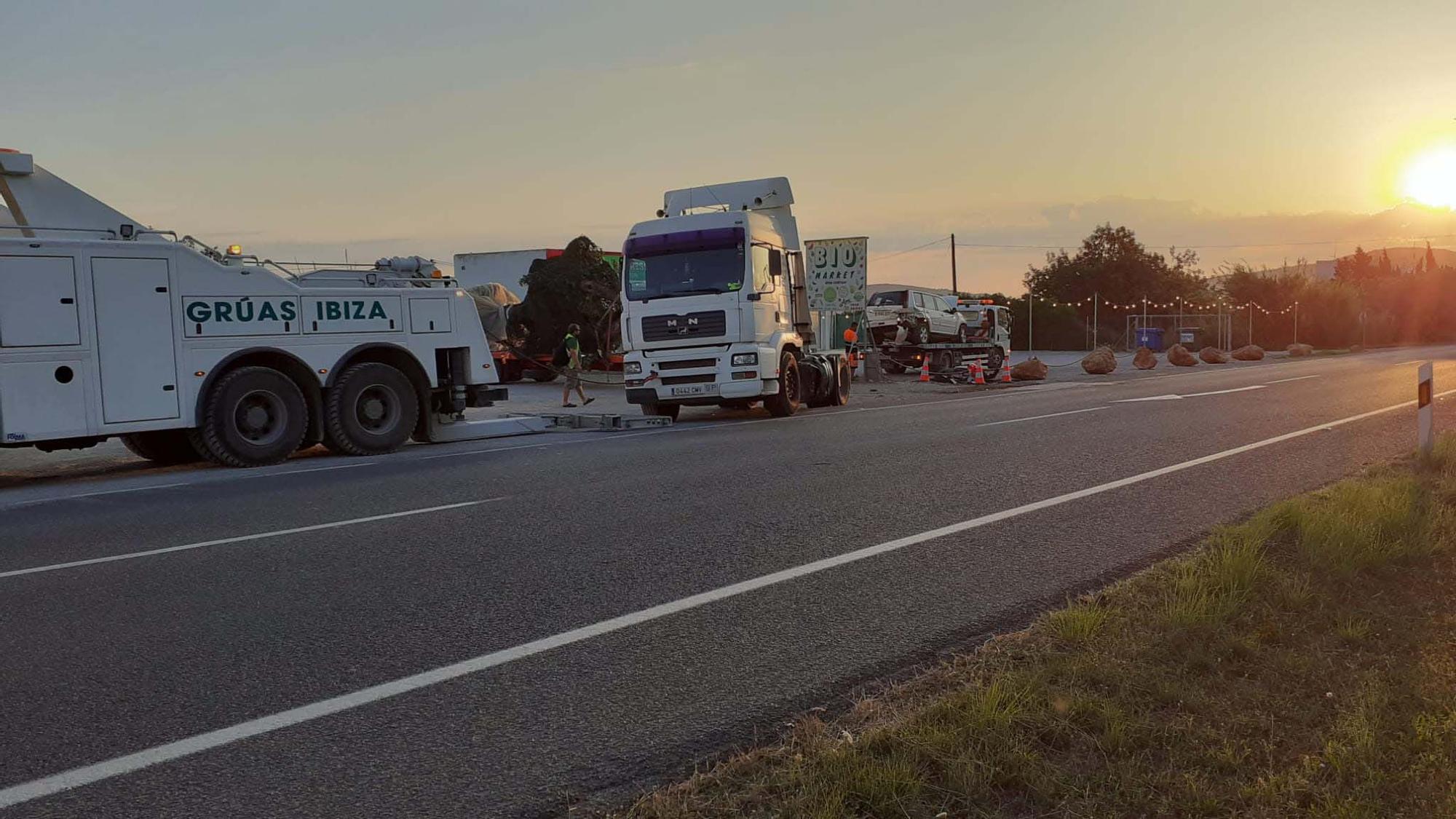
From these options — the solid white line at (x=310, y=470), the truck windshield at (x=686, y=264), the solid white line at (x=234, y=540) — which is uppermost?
the truck windshield at (x=686, y=264)

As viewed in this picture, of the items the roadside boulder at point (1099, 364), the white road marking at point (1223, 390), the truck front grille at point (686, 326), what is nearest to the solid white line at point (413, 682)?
the truck front grille at point (686, 326)

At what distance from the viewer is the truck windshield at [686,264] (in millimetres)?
17094

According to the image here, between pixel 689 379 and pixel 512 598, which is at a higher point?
pixel 689 379

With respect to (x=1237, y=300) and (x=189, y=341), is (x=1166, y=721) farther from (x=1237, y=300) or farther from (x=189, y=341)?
(x=1237, y=300)

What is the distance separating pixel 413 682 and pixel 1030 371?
3087 cm

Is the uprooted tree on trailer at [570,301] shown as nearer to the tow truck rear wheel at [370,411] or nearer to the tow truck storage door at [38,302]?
the tow truck rear wheel at [370,411]

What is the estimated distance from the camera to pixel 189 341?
12633 mm

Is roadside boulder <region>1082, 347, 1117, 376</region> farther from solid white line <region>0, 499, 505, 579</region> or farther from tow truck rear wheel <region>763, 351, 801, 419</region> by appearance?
solid white line <region>0, 499, 505, 579</region>

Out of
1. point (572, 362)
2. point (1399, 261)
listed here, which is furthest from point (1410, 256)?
point (572, 362)

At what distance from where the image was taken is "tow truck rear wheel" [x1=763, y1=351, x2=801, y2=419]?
731 inches

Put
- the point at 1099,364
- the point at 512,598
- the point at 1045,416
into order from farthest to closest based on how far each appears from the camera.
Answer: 1. the point at 1099,364
2. the point at 1045,416
3. the point at 512,598

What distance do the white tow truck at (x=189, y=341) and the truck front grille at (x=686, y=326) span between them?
11.1 feet

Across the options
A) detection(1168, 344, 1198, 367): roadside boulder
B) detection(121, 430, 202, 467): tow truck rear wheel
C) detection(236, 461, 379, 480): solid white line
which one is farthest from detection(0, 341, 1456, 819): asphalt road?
detection(1168, 344, 1198, 367): roadside boulder

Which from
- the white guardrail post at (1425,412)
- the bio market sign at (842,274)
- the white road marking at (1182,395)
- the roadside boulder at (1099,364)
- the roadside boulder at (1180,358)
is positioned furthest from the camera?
the roadside boulder at (1180,358)
